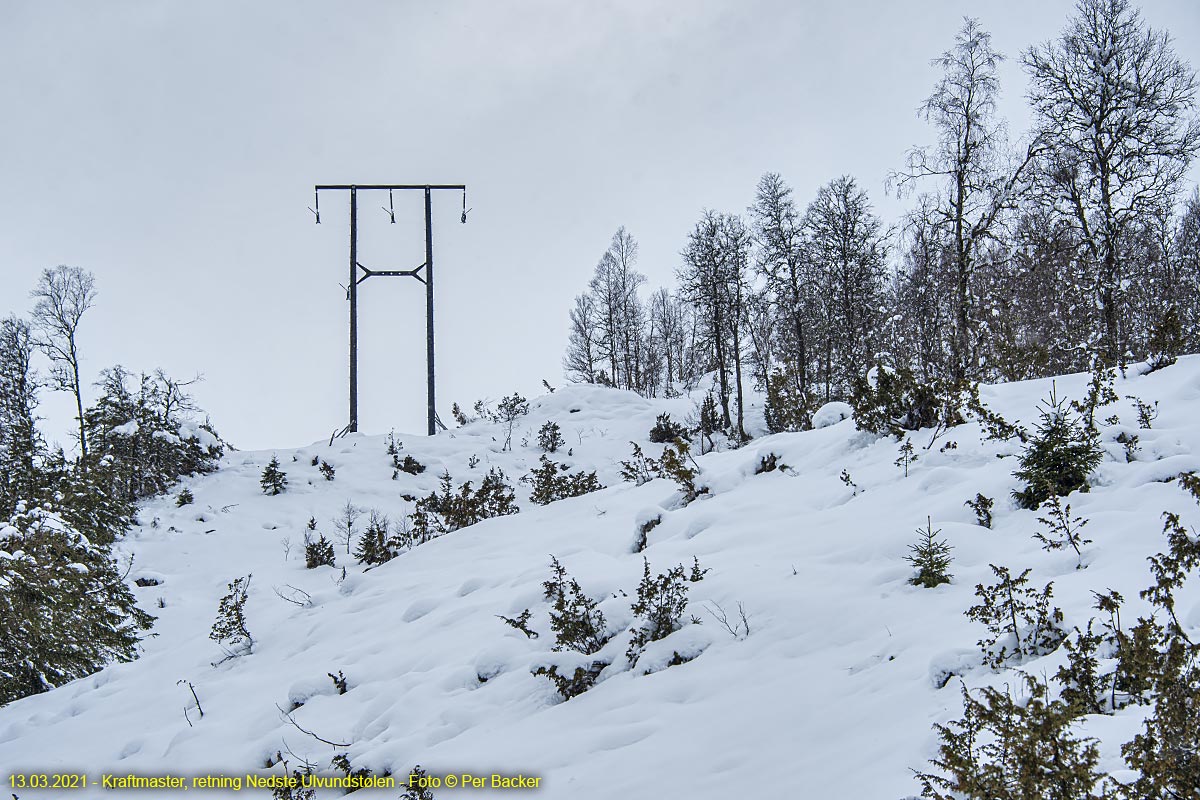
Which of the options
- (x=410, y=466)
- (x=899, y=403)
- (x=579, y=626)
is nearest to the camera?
(x=579, y=626)

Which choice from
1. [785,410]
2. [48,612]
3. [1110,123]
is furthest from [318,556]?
[1110,123]

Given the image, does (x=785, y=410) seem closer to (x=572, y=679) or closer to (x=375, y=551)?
(x=375, y=551)

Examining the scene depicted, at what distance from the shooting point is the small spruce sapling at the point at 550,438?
18.1 meters

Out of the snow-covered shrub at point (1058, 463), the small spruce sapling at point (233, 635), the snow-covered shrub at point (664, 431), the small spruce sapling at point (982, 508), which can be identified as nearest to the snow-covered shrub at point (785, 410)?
the snow-covered shrub at point (664, 431)

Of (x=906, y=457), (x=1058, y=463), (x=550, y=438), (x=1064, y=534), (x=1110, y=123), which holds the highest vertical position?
(x=1110, y=123)

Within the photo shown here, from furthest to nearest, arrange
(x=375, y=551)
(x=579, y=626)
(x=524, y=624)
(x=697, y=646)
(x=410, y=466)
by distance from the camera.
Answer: (x=410, y=466) → (x=375, y=551) → (x=524, y=624) → (x=579, y=626) → (x=697, y=646)

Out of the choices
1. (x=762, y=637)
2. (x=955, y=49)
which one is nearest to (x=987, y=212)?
(x=955, y=49)

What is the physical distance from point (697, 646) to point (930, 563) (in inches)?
58.3

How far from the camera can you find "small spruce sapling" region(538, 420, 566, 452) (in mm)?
18109

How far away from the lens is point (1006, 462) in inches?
206

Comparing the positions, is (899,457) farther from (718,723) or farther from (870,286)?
(870,286)

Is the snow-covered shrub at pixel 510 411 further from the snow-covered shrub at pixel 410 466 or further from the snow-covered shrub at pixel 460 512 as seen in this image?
the snow-covered shrub at pixel 460 512

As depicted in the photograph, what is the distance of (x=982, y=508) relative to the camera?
179 inches

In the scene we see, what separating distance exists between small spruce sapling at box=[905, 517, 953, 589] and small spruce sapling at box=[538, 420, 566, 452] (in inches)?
566
